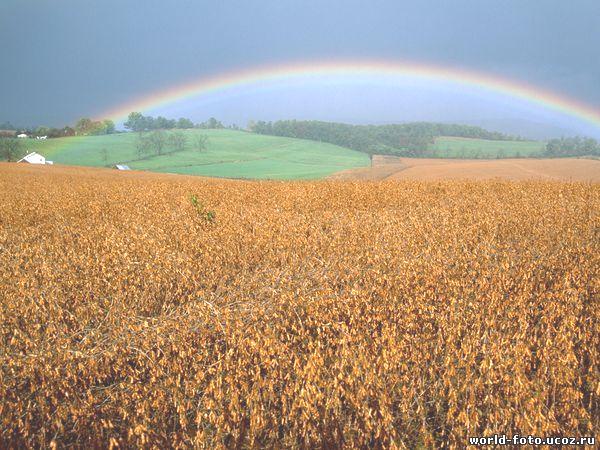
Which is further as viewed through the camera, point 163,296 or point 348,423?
point 163,296

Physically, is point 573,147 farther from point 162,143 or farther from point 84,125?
point 84,125

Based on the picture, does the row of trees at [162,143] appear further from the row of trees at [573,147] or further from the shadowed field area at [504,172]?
the row of trees at [573,147]

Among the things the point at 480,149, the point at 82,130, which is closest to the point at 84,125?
the point at 82,130

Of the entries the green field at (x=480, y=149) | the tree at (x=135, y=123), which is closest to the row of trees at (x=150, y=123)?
the tree at (x=135, y=123)

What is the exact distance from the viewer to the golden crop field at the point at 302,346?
2.49 meters

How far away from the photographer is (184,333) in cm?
312

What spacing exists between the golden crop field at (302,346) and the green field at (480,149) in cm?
6717

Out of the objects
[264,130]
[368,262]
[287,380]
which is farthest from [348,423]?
[264,130]

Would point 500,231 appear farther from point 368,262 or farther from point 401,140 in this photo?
point 401,140

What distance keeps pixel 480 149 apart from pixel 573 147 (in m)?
13.6

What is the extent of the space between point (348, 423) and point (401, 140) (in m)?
78.4

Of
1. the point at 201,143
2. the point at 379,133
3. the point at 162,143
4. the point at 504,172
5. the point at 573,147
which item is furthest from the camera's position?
the point at 379,133

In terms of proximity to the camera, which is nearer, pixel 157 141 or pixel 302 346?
pixel 302 346

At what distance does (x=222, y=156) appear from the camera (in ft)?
231
